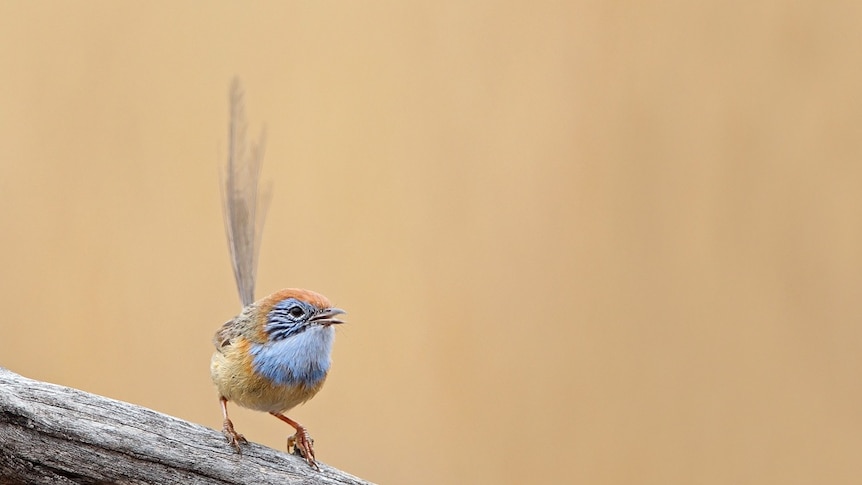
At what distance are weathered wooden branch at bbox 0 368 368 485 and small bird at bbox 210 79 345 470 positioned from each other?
0.23 feet

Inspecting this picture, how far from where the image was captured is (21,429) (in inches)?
62.6

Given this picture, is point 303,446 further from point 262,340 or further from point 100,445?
point 100,445

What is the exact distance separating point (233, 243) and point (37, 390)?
60cm

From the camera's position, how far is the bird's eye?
194cm

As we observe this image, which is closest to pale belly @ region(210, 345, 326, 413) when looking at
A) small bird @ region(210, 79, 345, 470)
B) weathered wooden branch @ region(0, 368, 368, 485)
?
small bird @ region(210, 79, 345, 470)

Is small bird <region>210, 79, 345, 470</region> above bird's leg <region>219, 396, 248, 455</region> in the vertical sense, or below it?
above

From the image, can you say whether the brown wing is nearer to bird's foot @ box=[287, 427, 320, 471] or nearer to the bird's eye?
the bird's eye

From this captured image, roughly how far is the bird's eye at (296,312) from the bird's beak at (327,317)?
29 millimetres

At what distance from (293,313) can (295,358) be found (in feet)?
0.38

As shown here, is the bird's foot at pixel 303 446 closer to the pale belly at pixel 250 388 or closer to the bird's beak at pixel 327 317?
the pale belly at pixel 250 388

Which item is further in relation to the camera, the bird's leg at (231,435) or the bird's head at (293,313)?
the bird's head at (293,313)

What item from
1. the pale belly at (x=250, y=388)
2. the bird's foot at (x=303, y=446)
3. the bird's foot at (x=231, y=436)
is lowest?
the bird's foot at (x=303, y=446)

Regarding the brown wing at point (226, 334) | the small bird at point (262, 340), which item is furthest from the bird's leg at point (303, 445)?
the brown wing at point (226, 334)

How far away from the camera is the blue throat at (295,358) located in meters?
1.87
